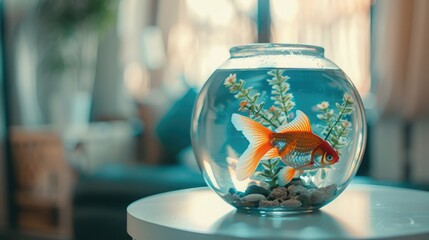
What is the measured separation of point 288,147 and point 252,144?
0.16ft

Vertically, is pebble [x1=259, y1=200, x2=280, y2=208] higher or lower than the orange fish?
lower

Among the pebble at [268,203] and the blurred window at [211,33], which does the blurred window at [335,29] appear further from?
the pebble at [268,203]

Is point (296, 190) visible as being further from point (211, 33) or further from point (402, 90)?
point (211, 33)

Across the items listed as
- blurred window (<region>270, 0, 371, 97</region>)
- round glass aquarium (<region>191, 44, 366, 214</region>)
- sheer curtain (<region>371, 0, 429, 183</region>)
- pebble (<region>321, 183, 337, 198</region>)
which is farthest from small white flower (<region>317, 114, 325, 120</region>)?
blurred window (<region>270, 0, 371, 97</region>)

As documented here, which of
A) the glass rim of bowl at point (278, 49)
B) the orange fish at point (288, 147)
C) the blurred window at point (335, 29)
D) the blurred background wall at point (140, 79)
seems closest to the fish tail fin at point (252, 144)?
the orange fish at point (288, 147)

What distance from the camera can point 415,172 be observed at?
2502 millimetres

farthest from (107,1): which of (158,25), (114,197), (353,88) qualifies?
(353,88)

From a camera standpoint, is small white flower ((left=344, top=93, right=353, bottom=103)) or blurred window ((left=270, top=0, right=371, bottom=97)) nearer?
small white flower ((left=344, top=93, right=353, bottom=103))

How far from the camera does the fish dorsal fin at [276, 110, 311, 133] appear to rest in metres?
0.86

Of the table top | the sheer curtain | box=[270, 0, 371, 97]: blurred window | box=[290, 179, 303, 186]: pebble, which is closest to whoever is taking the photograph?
the table top

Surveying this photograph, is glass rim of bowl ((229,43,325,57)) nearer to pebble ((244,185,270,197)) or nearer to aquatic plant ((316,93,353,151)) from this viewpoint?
aquatic plant ((316,93,353,151))

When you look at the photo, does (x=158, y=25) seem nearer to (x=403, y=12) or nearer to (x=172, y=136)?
(x=172, y=136)

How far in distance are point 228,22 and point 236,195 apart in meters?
3.28

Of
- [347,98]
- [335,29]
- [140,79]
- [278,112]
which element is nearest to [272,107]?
[278,112]
